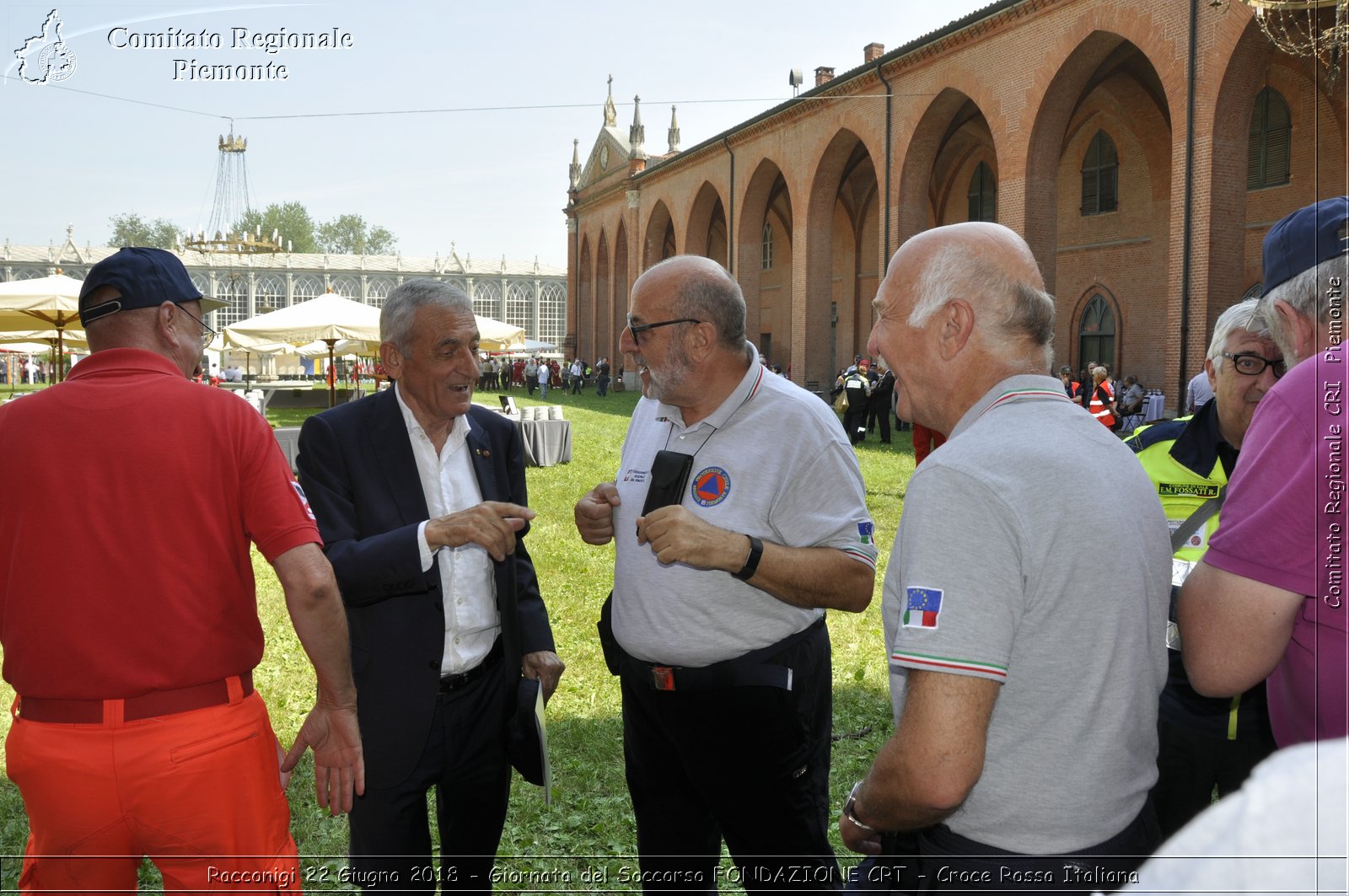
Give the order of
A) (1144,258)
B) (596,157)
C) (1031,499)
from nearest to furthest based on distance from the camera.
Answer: (1031,499), (1144,258), (596,157)

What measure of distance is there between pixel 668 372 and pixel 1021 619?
1.40 metres

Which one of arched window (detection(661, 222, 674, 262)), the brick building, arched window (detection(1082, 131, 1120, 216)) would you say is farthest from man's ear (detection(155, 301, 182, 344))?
arched window (detection(661, 222, 674, 262))

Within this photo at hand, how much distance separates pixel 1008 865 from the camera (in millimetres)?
1503

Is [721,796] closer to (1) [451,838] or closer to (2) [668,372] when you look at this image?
(1) [451,838]

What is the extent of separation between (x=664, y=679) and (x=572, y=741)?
276 centimetres

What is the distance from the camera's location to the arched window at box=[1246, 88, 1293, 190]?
65.7 ft

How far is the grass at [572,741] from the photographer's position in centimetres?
381

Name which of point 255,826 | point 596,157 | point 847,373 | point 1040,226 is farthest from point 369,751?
point 596,157

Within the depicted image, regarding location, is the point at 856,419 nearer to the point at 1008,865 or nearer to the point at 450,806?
the point at 450,806

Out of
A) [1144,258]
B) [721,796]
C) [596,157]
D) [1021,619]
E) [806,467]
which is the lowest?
[721,796]

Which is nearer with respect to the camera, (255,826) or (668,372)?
(255,826)

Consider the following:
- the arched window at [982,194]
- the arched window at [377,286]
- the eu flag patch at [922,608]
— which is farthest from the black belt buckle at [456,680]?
the arched window at [377,286]

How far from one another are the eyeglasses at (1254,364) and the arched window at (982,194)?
28.2 metres

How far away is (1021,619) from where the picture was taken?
4.72 ft
